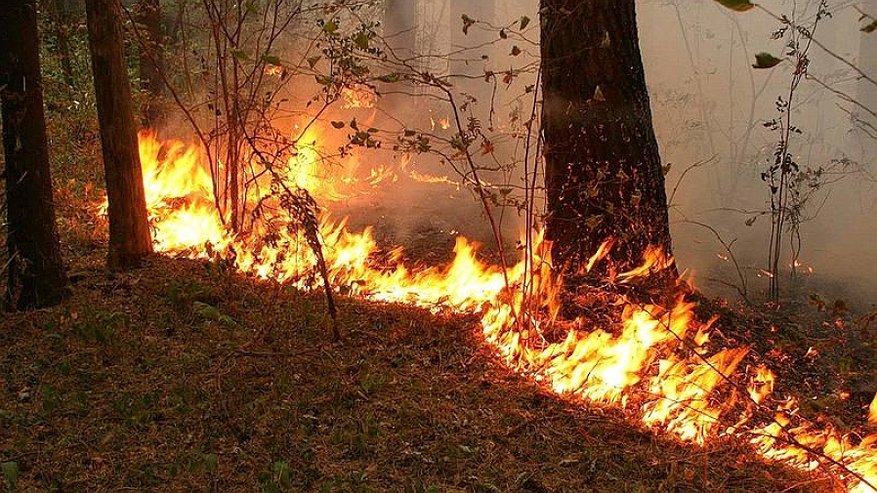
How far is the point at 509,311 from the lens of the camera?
4730 millimetres

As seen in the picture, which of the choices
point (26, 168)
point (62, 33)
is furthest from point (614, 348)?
point (62, 33)

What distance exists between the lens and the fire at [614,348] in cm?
362

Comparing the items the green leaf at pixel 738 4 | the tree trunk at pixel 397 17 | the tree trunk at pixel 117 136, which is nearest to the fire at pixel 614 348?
the tree trunk at pixel 117 136

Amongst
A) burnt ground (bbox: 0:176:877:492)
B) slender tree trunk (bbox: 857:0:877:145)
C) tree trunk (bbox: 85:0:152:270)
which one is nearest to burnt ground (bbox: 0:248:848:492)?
burnt ground (bbox: 0:176:877:492)

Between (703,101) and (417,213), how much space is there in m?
9.05

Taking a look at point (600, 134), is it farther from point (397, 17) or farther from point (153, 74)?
point (397, 17)

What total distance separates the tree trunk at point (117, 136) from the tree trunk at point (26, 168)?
103 cm

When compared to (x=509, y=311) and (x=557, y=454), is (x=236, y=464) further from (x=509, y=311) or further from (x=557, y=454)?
(x=509, y=311)

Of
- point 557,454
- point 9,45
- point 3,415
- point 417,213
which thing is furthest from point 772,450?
point 417,213

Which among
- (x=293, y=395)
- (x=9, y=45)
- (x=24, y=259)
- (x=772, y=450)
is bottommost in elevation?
Answer: (x=772, y=450)

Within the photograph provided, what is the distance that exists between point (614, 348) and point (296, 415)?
1.96 meters

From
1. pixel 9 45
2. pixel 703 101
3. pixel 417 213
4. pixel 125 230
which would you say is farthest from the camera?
pixel 703 101

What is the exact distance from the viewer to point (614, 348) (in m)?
4.28

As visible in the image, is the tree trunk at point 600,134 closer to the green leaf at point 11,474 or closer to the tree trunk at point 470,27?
the green leaf at point 11,474
